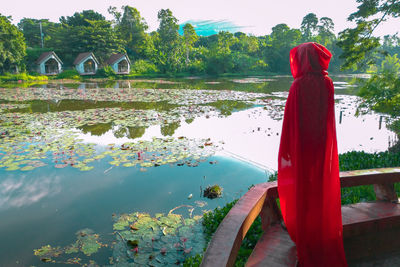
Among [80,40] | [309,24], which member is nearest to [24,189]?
[80,40]

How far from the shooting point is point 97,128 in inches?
332

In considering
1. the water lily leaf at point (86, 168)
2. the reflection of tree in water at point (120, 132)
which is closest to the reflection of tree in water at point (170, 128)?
the reflection of tree in water at point (120, 132)

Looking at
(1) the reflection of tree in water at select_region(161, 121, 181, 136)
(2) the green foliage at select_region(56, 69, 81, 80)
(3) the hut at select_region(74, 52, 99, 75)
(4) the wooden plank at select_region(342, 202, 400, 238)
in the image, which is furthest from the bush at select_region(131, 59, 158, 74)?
(4) the wooden plank at select_region(342, 202, 400, 238)

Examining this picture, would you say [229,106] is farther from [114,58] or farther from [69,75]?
[114,58]

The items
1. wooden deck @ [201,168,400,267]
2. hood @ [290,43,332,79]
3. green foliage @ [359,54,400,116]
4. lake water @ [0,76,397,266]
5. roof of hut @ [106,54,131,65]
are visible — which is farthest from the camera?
roof of hut @ [106,54,131,65]

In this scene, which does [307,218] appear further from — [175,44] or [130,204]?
[175,44]

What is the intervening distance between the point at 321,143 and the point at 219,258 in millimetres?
870

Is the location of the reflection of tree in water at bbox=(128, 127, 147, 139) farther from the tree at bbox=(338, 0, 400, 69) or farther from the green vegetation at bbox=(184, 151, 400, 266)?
the tree at bbox=(338, 0, 400, 69)

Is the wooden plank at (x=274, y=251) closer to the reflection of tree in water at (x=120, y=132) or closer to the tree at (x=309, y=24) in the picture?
the reflection of tree in water at (x=120, y=132)

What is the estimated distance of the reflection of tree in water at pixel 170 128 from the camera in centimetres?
803

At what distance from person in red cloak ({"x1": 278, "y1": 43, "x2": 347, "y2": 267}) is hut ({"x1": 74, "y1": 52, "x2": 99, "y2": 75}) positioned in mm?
38738

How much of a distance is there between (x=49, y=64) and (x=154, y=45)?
17.3 m

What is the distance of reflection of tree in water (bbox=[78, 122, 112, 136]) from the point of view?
7.97 meters

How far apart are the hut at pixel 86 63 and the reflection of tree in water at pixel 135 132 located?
31.7m
